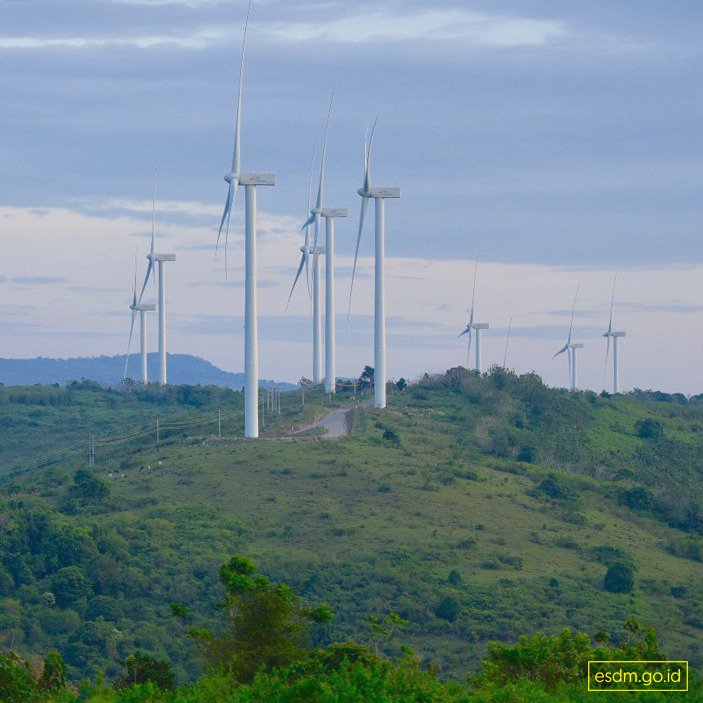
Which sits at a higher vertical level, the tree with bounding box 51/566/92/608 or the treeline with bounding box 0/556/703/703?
the treeline with bounding box 0/556/703/703

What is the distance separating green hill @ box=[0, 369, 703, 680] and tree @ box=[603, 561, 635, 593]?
0.51 ft

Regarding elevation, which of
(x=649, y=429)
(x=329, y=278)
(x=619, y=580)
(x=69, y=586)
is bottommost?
(x=69, y=586)

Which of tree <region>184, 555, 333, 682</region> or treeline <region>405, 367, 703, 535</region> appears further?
treeline <region>405, 367, 703, 535</region>

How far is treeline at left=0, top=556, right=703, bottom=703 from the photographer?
28.8m

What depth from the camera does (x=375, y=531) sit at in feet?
254

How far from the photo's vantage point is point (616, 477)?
10962cm

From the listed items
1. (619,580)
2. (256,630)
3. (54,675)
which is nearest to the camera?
(54,675)

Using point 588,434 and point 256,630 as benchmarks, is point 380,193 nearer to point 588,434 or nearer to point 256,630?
point 588,434

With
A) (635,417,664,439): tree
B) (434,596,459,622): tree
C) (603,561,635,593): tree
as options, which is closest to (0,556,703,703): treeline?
(434,596,459,622): tree

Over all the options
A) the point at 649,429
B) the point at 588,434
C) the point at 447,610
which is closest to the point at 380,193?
the point at 588,434

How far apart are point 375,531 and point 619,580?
13.7 meters

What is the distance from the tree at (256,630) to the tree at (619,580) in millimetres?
37114

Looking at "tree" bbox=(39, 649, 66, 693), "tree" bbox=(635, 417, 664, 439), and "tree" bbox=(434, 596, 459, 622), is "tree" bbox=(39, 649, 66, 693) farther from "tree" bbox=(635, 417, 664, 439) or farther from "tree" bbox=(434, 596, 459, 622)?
"tree" bbox=(635, 417, 664, 439)

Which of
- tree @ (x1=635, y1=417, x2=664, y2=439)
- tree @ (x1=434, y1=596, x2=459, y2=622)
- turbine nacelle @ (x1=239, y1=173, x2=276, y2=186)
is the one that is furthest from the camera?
tree @ (x1=635, y1=417, x2=664, y2=439)
